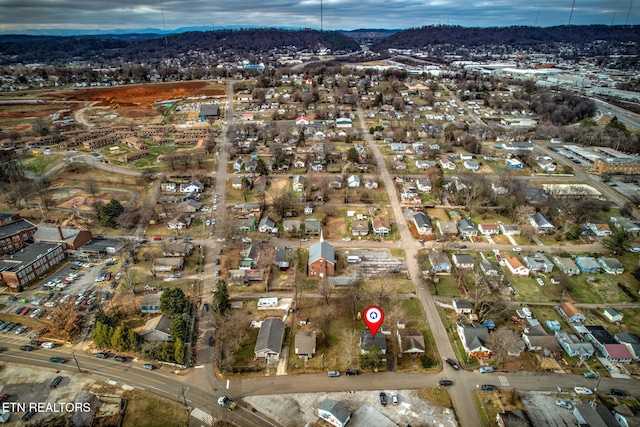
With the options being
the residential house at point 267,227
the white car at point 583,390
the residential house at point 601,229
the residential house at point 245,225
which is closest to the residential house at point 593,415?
the white car at point 583,390

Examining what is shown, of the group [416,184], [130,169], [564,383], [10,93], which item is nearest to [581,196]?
[416,184]

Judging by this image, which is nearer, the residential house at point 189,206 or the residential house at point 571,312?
the residential house at point 571,312

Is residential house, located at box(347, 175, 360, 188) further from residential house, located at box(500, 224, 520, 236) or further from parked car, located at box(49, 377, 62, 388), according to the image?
parked car, located at box(49, 377, 62, 388)

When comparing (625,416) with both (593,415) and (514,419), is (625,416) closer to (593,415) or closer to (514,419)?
(593,415)

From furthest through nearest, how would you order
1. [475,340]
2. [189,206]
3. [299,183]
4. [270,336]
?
1. [299,183]
2. [189,206]
3. [270,336]
4. [475,340]

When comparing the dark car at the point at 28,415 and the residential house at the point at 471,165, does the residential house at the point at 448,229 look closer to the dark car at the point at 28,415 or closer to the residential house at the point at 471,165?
the residential house at the point at 471,165

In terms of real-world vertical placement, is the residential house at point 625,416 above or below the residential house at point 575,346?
above

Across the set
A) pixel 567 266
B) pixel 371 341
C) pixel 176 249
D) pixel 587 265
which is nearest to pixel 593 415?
pixel 371 341
